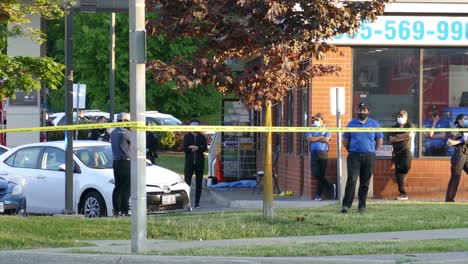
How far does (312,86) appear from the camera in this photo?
20.4m

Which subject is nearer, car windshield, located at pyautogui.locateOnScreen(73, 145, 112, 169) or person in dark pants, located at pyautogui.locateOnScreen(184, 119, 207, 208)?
car windshield, located at pyautogui.locateOnScreen(73, 145, 112, 169)

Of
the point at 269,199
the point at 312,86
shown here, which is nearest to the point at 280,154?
the point at 312,86

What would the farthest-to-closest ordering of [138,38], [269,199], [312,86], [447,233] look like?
[312,86] < [269,199] < [447,233] < [138,38]

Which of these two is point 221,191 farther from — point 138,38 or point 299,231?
point 138,38

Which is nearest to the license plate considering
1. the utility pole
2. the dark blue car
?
the utility pole

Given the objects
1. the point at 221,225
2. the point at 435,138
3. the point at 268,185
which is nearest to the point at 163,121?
the point at 435,138

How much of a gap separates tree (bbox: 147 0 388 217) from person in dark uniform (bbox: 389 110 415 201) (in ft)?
18.6

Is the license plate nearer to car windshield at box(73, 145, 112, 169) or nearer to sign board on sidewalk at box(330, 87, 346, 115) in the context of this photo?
car windshield at box(73, 145, 112, 169)

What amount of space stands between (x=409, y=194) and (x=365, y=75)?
8.58 ft

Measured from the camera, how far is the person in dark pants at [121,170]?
17281mm

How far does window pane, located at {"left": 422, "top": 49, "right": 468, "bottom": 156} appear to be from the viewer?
2061cm

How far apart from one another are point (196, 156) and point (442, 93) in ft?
17.7

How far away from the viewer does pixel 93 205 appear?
707 inches

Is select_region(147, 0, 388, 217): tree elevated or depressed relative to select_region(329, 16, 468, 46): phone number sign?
depressed
